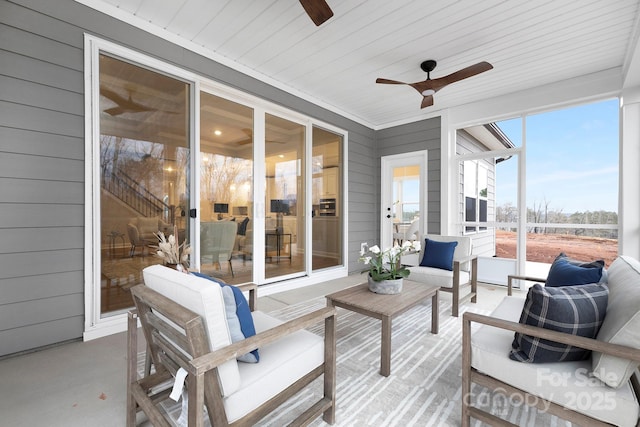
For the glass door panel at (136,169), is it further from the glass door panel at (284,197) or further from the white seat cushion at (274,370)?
the white seat cushion at (274,370)

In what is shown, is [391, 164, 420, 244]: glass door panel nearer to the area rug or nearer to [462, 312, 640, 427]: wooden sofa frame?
the area rug

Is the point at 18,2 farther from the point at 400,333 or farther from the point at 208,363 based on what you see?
the point at 400,333

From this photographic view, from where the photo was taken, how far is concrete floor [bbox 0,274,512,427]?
155 cm

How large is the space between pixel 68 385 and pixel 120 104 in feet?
7.75

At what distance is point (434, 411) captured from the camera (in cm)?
162

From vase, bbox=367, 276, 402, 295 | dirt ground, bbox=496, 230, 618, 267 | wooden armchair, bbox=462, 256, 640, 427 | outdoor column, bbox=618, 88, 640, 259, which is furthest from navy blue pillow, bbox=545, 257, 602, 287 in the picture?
dirt ground, bbox=496, 230, 618, 267

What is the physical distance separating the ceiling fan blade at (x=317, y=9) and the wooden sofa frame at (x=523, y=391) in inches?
88.9

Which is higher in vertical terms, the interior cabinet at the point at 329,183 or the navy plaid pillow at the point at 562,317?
the interior cabinet at the point at 329,183

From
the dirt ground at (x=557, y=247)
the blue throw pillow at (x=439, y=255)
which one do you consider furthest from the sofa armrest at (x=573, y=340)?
the dirt ground at (x=557, y=247)

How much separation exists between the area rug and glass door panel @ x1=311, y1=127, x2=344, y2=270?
7.21ft

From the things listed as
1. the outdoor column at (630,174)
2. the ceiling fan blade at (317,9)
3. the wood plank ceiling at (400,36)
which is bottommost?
the outdoor column at (630,174)

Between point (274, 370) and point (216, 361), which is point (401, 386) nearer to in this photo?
point (274, 370)

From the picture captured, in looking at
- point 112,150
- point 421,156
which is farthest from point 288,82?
point 421,156

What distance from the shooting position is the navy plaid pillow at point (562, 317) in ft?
4.06
